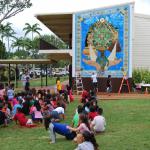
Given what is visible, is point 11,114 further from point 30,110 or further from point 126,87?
point 126,87

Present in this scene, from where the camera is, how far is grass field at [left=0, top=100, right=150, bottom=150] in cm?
1241

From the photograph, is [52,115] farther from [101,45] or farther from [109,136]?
[101,45]

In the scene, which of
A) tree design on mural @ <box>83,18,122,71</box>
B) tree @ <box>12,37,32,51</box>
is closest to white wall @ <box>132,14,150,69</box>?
tree design on mural @ <box>83,18,122,71</box>

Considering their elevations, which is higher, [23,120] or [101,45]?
[101,45]

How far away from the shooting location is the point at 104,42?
32.4m

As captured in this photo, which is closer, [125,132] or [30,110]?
[125,132]

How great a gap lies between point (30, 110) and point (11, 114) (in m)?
0.78

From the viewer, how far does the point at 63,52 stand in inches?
1355

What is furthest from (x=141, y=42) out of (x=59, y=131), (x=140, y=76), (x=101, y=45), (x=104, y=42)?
(x=59, y=131)

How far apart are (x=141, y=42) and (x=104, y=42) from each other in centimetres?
487

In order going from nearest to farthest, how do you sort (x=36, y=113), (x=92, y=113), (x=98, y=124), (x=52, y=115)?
(x=52, y=115) → (x=98, y=124) → (x=92, y=113) → (x=36, y=113)

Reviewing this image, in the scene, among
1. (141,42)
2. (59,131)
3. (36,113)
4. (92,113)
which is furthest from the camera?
(141,42)

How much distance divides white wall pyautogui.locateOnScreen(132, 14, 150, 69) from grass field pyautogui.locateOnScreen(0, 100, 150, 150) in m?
16.5

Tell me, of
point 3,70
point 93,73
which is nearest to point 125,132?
point 93,73
